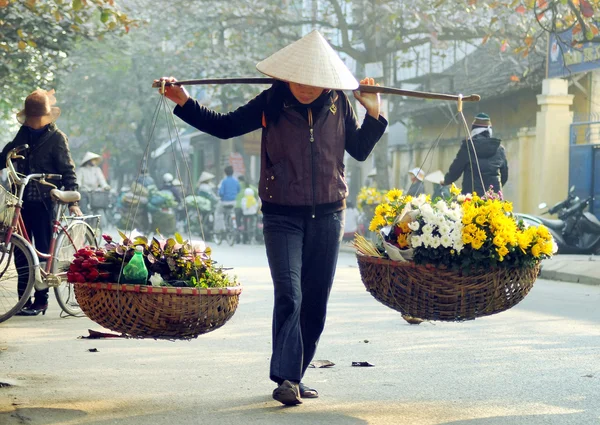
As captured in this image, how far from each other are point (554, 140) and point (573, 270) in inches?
289

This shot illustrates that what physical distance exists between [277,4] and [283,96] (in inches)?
792

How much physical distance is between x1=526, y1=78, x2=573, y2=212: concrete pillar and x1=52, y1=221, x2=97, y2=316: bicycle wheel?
14106 mm

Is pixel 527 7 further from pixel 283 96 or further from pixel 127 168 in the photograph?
pixel 127 168

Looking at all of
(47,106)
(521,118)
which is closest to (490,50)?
(521,118)

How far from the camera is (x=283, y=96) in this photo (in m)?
5.62

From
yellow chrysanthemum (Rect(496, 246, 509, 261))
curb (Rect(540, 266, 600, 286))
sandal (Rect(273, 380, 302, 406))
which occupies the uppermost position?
yellow chrysanthemum (Rect(496, 246, 509, 261))

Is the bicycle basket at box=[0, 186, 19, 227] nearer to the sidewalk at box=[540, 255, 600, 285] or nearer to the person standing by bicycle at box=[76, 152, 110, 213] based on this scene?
the sidewalk at box=[540, 255, 600, 285]

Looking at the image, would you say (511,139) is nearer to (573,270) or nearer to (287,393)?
(573,270)

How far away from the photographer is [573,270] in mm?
14969

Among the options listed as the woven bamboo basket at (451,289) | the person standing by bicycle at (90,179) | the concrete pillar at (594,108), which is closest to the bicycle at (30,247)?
the woven bamboo basket at (451,289)

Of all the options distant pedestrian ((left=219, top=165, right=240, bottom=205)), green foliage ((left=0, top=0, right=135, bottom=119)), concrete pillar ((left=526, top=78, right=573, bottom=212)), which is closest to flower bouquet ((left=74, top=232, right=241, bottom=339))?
green foliage ((left=0, top=0, right=135, bottom=119))

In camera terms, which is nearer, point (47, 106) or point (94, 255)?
point (94, 255)

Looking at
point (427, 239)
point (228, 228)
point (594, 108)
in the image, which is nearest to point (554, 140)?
point (594, 108)

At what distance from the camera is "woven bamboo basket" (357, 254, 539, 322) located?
5410 millimetres
